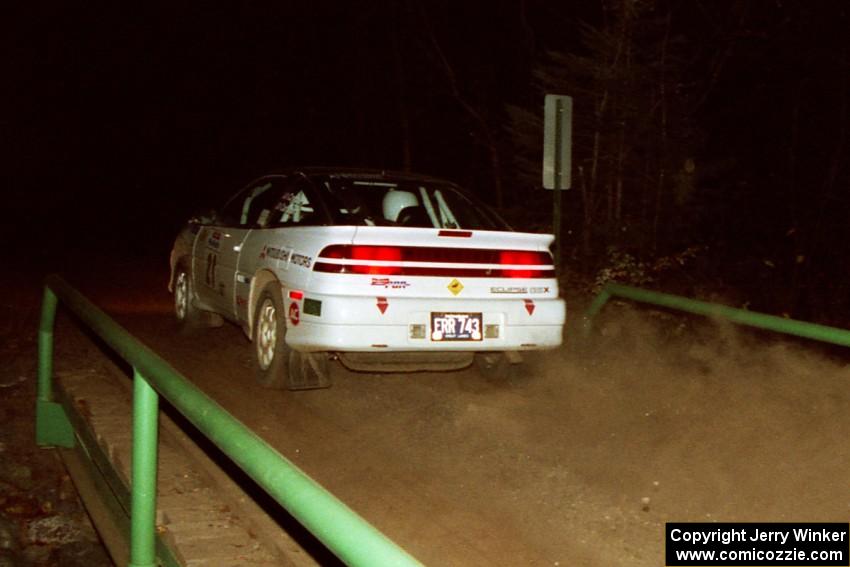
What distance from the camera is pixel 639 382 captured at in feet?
27.4

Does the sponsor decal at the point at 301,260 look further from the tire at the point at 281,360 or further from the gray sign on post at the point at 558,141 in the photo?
the gray sign on post at the point at 558,141

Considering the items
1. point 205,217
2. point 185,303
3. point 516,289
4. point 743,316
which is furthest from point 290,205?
point 743,316

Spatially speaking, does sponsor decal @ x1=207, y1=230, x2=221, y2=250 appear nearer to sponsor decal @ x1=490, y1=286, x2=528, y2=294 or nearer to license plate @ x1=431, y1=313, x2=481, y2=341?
license plate @ x1=431, y1=313, x2=481, y2=341

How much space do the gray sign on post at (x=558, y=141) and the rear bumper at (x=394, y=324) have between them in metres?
2.92

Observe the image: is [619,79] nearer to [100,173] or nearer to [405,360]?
[405,360]

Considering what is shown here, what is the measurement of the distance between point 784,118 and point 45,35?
39820 millimetres

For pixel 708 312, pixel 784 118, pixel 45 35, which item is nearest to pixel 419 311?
pixel 708 312

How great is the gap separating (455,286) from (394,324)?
0.56 meters

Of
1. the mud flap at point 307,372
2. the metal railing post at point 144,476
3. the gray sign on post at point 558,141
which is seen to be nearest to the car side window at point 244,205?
the mud flap at point 307,372

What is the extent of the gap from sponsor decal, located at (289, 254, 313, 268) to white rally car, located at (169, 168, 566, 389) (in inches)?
0.6

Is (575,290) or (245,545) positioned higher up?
(575,290)

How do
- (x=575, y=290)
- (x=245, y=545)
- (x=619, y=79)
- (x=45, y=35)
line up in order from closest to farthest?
(x=245, y=545) → (x=575, y=290) → (x=619, y=79) → (x=45, y=35)

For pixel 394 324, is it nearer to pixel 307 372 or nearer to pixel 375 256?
pixel 375 256

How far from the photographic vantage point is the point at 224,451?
251cm
